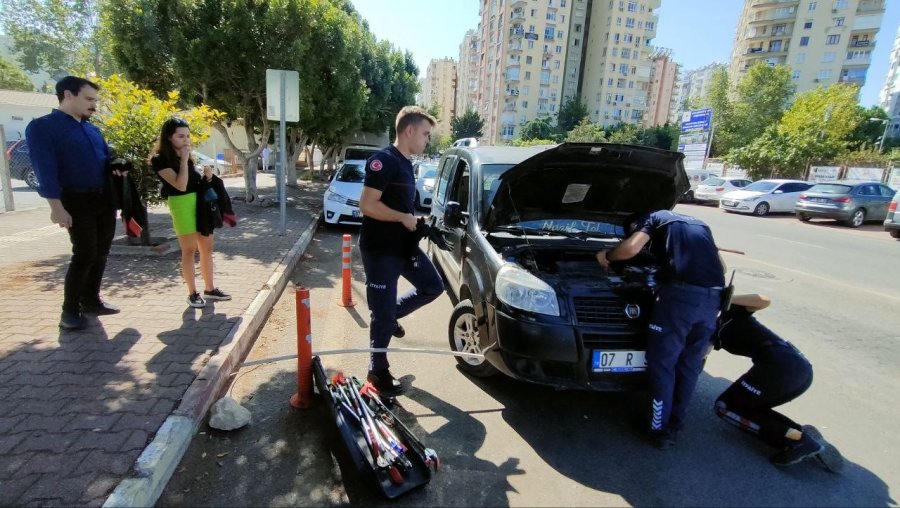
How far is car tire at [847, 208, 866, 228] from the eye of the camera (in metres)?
15.5

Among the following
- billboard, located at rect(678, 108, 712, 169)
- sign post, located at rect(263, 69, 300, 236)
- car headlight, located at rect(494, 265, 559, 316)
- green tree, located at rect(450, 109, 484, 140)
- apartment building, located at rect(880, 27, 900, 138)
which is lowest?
car headlight, located at rect(494, 265, 559, 316)

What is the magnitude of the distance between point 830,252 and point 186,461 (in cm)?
1291

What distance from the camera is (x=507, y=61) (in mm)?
75188

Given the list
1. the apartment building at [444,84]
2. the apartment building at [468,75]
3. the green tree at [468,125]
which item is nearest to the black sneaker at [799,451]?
the green tree at [468,125]

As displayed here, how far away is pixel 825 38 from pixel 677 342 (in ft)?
269

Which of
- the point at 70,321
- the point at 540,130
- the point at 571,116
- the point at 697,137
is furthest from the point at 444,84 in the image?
the point at 70,321

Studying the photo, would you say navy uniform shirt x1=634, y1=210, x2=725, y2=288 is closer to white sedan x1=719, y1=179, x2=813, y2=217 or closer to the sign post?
the sign post

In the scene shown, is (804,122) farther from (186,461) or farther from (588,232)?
(186,461)

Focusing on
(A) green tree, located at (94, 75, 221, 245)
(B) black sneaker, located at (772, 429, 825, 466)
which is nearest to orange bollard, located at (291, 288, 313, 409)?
(B) black sneaker, located at (772, 429, 825, 466)

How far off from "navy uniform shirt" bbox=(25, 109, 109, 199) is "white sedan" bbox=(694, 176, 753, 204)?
1001 inches

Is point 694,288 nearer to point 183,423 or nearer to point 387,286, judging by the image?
point 387,286

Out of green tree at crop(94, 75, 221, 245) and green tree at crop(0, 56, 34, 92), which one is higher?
green tree at crop(0, 56, 34, 92)

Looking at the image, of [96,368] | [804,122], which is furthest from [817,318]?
[804,122]

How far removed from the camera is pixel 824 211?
15.6 meters
